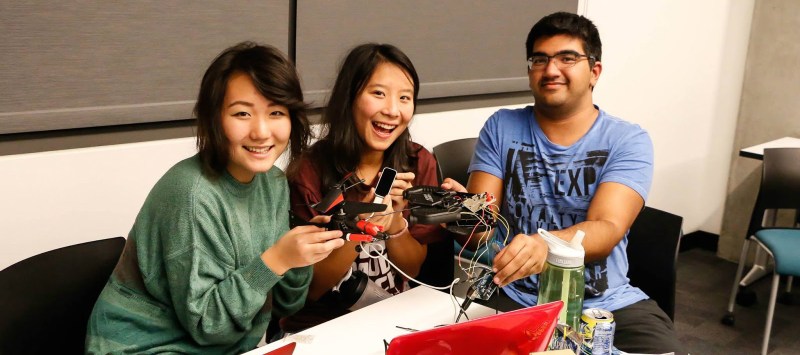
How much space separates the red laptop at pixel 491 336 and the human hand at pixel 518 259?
213 millimetres

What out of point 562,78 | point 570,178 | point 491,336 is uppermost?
point 562,78

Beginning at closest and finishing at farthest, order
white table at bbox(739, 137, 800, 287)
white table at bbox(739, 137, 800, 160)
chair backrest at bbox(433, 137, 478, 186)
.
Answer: chair backrest at bbox(433, 137, 478, 186), white table at bbox(739, 137, 800, 160), white table at bbox(739, 137, 800, 287)

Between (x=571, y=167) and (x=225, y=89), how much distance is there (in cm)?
102

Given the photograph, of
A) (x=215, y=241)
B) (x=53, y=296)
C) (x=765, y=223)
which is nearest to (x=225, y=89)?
(x=215, y=241)

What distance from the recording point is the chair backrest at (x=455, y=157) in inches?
111

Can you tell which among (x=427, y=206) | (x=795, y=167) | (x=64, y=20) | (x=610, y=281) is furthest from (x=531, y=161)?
(x=795, y=167)

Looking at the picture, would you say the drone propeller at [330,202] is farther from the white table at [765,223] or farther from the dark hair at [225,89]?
the white table at [765,223]

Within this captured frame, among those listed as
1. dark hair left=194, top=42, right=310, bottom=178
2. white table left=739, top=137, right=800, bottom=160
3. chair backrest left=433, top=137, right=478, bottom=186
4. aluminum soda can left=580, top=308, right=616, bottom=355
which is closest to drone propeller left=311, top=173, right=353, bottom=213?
dark hair left=194, top=42, right=310, bottom=178

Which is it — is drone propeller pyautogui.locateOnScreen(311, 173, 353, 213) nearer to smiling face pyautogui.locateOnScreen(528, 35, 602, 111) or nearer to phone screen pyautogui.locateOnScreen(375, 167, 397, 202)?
phone screen pyautogui.locateOnScreen(375, 167, 397, 202)

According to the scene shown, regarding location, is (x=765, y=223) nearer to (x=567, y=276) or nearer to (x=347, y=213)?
(x=567, y=276)

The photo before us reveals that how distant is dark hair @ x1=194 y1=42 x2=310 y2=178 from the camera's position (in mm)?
1468

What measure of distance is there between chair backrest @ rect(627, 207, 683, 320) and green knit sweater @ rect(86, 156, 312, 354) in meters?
1.16

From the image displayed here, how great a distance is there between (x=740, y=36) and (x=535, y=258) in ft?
11.3

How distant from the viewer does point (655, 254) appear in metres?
2.08
